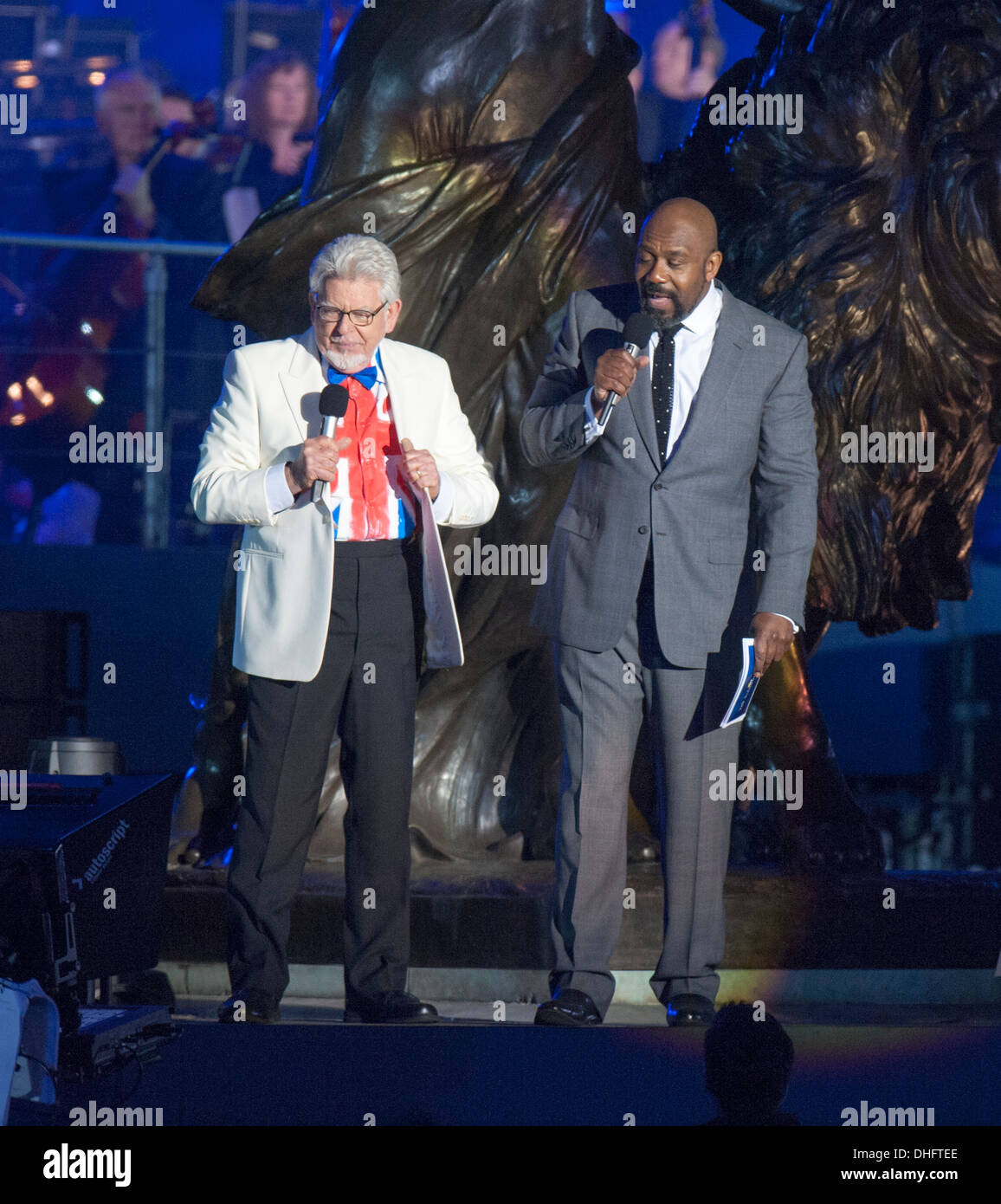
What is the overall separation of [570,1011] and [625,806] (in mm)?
385

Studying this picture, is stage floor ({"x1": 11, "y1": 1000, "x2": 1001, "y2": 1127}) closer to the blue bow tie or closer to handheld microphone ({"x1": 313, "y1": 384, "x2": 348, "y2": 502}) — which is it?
handheld microphone ({"x1": 313, "y1": 384, "x2": 348, "y2": 502})

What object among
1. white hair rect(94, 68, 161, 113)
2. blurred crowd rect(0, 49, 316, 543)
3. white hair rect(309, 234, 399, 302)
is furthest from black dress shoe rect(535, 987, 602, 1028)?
white hair rect(94, 68, 161, 113)

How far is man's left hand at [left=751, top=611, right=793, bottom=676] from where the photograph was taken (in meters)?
3.16

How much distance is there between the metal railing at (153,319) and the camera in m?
5.41

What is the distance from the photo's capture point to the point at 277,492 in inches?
123

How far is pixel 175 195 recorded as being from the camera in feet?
19.6

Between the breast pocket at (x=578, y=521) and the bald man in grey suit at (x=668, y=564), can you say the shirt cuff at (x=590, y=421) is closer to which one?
the bald man in grey suit at (x=668, y=564)

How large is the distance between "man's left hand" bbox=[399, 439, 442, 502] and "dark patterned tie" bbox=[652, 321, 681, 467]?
45 centimetres

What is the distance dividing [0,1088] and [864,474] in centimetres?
263

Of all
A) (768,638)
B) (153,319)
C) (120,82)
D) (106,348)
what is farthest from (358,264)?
(120,82)

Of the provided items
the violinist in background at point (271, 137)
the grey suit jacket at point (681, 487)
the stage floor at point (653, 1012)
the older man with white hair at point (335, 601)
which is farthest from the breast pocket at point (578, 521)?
the violinist in background at point (271, 137)

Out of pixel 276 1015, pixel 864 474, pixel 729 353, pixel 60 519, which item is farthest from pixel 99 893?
pixel 60 519

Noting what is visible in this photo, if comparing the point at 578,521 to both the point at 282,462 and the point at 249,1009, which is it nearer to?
the point at 282,462
